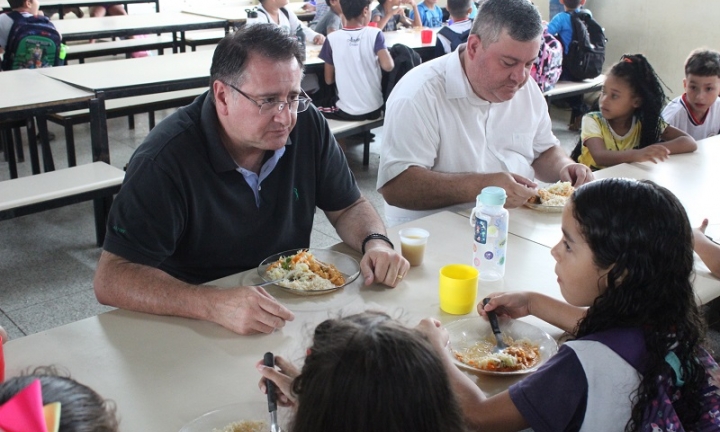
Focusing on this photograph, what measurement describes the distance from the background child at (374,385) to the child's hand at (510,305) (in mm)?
750

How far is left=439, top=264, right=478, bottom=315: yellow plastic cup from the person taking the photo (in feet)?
5.62

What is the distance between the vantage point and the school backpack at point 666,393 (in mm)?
1304

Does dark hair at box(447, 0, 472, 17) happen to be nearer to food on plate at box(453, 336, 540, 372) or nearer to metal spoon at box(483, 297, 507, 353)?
metal spoon at box(483, 297, 507, 353)

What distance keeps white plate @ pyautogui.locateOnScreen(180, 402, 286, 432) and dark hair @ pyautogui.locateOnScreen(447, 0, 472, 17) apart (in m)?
5.06

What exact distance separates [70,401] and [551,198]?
1.83 metres

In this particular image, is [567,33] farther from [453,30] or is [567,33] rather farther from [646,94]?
[646,94]

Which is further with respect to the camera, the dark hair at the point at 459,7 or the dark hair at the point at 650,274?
the dark hair at the point at 459,7

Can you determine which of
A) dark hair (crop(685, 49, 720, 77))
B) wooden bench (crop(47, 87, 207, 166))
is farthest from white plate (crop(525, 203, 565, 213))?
wooden bench (crop(47, 87, 207, 166))

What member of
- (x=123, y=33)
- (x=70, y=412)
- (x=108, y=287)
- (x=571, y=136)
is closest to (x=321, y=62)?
(x=123, y=33)

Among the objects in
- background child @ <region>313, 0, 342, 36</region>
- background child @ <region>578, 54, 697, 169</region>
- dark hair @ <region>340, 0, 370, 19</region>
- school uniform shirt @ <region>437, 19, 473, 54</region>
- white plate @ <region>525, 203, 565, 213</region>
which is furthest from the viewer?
background child @ <region>313, 0, 342, 36</region>

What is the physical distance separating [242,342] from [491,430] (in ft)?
1.88

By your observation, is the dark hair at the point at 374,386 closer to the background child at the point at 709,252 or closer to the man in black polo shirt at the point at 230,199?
the man in black polo shirt at the point at 230,199

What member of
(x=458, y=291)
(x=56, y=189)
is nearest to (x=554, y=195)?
(x=458, y=291)

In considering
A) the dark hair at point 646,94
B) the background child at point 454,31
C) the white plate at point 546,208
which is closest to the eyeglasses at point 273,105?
the white plate at point 546,208
